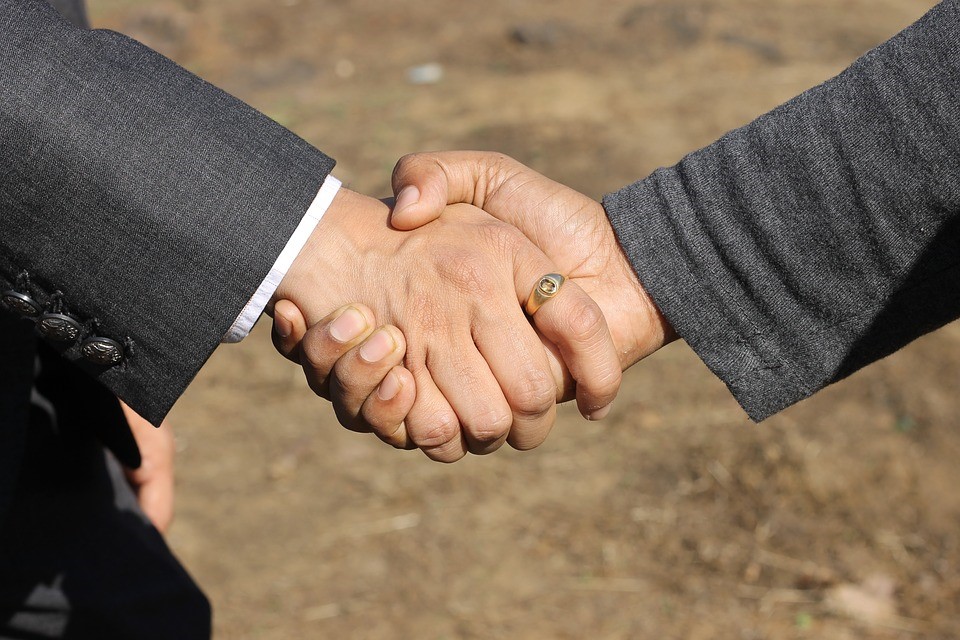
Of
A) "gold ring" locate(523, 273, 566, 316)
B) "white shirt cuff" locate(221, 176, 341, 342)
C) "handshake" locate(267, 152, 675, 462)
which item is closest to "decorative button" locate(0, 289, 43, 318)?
"white shirt cuff" locate(221, 176, 341, 342)

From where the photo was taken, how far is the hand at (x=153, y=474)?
2363 mm

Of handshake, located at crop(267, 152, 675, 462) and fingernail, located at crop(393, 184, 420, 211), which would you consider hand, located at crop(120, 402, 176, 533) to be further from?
fingernail, located at crop(393, 184, 420, 211)

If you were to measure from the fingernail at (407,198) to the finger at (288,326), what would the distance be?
0.29 metres

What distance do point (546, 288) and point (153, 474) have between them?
3.98ft

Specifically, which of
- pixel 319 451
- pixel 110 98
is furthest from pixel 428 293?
pixel 319 451

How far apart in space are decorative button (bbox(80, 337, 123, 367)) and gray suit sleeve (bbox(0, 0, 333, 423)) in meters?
0.01

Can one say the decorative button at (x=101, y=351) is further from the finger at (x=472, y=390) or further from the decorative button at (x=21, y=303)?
the finger at (x=472, y=390)

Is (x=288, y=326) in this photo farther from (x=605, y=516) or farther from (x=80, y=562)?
(x=605, y=516)

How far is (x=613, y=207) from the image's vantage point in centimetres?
196

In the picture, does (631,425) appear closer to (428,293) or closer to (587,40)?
(428,293)

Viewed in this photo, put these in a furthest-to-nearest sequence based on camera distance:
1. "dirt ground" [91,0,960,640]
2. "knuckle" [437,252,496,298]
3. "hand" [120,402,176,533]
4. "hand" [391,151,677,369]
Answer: "dirt ground" [91,0,960,640] → "hand" [120,402,176,533] → "hand" [391,151,677,369] → "knuckle" [437,252,496,298]

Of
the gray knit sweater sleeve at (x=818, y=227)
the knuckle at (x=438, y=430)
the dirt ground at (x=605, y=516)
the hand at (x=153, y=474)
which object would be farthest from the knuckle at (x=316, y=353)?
the dirt ground at (x=605, y=516)

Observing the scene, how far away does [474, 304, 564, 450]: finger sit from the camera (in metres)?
1.75

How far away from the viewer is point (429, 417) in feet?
5.73
